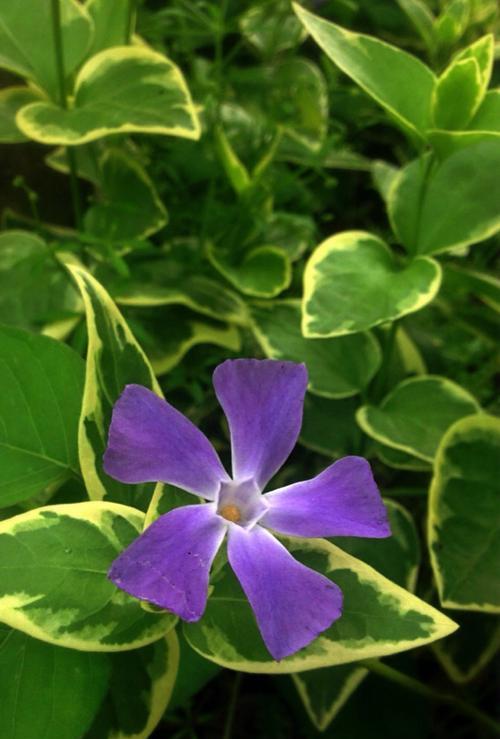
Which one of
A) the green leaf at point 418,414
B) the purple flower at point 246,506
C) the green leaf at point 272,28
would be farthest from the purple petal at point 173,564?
the green leaf at point 272,28

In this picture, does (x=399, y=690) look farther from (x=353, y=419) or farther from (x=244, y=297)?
(x=244, y=297)

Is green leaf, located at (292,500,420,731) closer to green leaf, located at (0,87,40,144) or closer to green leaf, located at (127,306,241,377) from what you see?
green leaf, located at (127,306,241,377)

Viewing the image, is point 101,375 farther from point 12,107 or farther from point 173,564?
point 12,107

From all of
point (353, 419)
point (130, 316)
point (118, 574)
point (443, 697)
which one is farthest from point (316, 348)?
point (118, 574)

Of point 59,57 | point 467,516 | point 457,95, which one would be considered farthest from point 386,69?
point 467,516

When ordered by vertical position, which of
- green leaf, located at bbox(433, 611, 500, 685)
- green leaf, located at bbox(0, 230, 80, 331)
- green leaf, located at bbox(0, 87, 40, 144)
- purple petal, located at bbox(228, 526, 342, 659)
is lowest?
green leaf, located at bbox(433, 611, 500, 685)

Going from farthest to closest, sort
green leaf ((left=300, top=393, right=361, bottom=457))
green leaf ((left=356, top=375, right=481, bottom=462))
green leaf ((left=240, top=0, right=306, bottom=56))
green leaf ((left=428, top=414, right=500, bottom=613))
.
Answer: green leaf ((left=240, top=0, right=306, bottom=56))
green leaf ((left=300, top=393, right=361, bottom=457))
green leaf ((left=356, top=375, right=481, bottom=462))
green leaf ((left=428, top=414, right=500, bottom=613))

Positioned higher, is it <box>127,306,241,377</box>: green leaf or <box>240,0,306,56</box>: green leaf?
<box>240,0,306,56</box>: green leaf

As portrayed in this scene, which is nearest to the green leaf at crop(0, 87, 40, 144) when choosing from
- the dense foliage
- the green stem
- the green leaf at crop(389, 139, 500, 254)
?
the dense foliage
